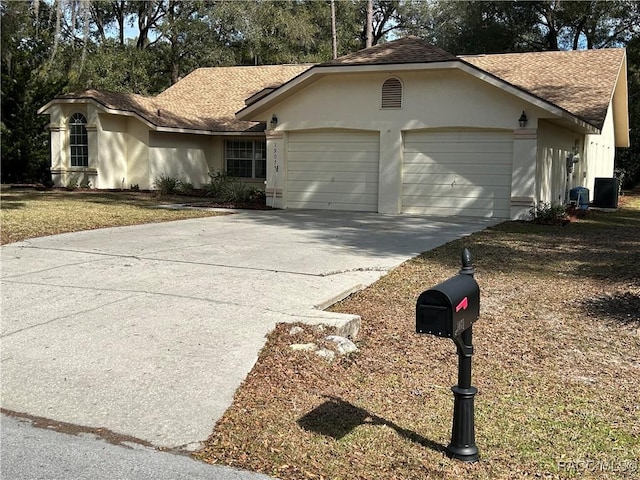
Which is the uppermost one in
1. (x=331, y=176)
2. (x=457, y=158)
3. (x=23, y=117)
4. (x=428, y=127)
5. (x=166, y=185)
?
(x=23, y=117)

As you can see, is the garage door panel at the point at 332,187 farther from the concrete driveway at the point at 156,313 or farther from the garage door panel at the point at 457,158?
the concrete driveway at the point at 156,313

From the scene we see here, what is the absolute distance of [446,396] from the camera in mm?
4730

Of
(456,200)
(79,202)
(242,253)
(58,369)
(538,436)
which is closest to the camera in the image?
(538,436)

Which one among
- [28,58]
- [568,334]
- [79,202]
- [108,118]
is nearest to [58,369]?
[568,334]

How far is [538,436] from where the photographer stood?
4105 millimetres

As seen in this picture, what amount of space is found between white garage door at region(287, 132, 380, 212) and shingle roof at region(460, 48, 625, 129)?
489cm

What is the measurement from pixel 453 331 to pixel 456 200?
1414 centimetres

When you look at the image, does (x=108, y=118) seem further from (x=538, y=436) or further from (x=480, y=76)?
(x=538, y=436)

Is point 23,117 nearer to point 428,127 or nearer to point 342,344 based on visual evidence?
point 428,127

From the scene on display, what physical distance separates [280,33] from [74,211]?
2265 centimetres

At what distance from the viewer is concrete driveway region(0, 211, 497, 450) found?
454 cm

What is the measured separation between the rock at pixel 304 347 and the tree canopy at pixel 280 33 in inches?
1061

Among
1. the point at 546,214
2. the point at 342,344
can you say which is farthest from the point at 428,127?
the point at 342,344

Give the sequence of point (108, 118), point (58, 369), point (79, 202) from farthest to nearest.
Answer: point (108, 118)
point (79, 202)
point (58, 369)
